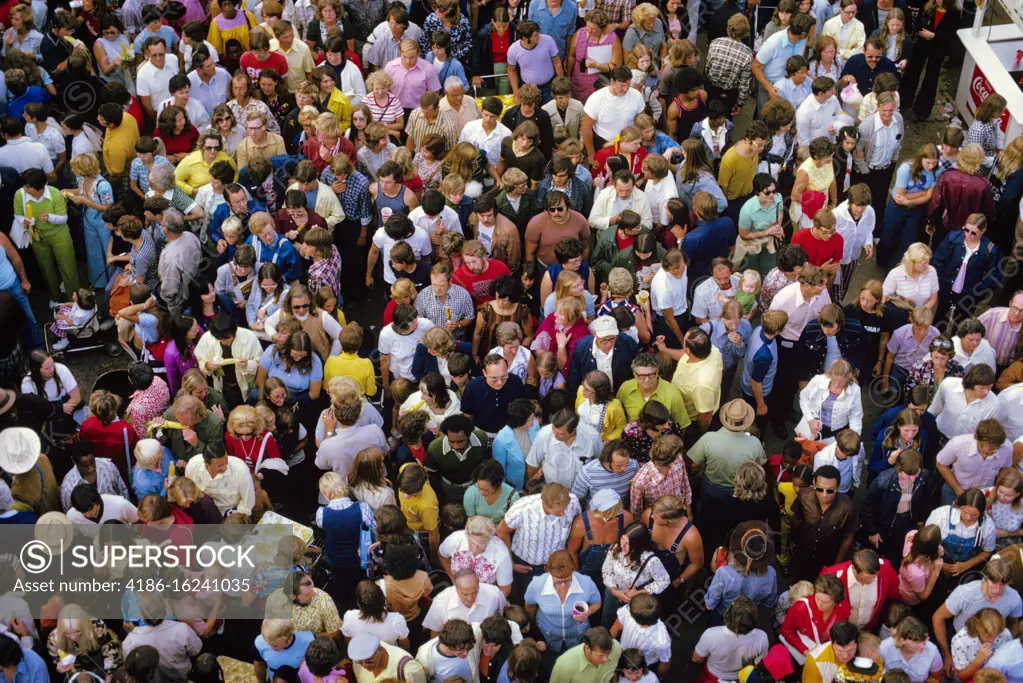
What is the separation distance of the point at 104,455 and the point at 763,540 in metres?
4.25

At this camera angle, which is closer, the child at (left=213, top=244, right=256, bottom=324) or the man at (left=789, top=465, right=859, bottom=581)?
the man at (left=789, top=465, right=859, bottom=581)

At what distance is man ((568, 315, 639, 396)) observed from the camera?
8742 millimetres

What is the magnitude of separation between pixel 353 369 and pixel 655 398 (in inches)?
80.4

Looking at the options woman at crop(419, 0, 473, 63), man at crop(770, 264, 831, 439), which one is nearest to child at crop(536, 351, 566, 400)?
man at crop(770, 264, 831, 439)

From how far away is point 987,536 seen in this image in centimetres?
807

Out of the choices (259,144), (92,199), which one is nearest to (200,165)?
(259,144)

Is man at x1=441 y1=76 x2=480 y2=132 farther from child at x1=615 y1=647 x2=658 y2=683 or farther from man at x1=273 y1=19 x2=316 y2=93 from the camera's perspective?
child at x1=615 y1=647 x2=658 y2=683

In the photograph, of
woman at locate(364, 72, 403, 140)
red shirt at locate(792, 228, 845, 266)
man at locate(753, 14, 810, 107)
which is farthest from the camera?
man at locate(753, 14, 810, 107)

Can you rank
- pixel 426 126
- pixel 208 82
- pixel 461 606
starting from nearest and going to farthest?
1. pixel 461 606
2. pixel 426 126
3. pixel 208 82

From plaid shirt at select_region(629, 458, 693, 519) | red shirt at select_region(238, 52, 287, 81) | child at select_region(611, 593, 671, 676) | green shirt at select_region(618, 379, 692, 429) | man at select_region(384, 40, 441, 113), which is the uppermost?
red shirt at select_region(238, 52, 287, 81)

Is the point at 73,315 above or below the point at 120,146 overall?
below

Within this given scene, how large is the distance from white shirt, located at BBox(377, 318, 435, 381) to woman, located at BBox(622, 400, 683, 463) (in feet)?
5.41

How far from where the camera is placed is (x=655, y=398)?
8508mm

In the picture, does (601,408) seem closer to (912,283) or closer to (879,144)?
(912,283)
